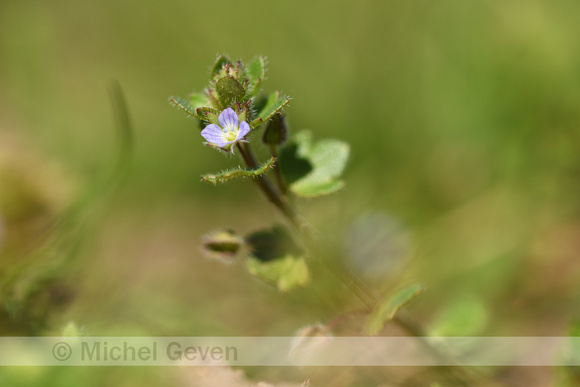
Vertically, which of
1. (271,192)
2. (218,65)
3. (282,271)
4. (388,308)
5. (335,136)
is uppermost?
(335,136)

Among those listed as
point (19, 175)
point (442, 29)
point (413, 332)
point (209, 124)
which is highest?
point (442, 29)

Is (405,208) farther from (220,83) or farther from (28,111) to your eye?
(28,111)

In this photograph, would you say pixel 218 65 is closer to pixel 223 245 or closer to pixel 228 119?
pixel 228 119

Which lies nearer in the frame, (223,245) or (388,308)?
(388,308)

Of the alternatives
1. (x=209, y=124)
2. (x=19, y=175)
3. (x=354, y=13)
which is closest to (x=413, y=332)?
(x=209, y=124)

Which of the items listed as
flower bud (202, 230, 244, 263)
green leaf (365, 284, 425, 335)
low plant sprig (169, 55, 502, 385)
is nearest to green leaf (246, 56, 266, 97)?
low plant sprig (169, 55, 502, 385)

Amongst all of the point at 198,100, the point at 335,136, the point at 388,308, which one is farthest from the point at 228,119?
the point at 335,136
